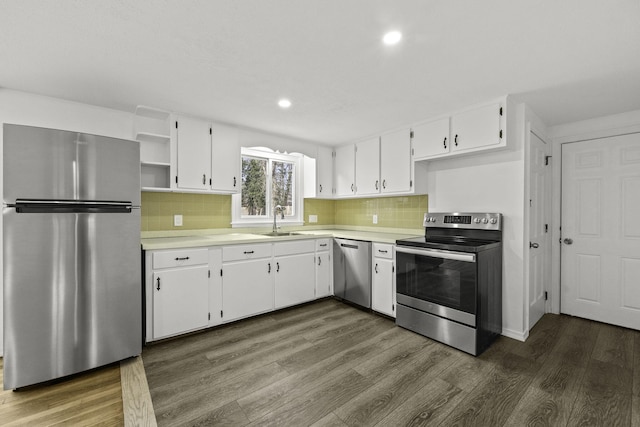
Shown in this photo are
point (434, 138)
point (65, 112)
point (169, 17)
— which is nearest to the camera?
point (169, 17)

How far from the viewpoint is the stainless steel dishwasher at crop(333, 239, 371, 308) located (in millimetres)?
3332

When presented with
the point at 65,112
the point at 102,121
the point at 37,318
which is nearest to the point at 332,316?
the point at 37,318

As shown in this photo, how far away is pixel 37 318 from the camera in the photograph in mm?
1923

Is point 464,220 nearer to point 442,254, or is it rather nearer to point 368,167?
point 442,254

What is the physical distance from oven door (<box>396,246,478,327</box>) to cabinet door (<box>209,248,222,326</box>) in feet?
5.90

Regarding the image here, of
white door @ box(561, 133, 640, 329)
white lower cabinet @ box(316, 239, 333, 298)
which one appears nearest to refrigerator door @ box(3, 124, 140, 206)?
white lower cabinet @ box(316, 239, 333, 298)

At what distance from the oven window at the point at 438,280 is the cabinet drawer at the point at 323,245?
1.03 m

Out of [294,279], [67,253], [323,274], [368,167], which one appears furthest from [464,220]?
[67,253]

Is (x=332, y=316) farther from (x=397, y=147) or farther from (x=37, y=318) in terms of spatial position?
(x=37, y=318)

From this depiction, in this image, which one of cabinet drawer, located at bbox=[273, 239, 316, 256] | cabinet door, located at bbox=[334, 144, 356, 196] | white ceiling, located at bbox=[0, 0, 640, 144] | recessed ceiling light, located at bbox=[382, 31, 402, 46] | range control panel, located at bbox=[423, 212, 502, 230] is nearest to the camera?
white ceiling, located at bbox=[0, 0, 640, 144]

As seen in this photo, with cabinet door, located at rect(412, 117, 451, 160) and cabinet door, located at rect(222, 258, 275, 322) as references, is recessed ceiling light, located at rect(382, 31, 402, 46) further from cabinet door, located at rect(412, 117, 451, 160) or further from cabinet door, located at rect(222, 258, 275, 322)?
cabinet door, located at rect(222, 258, 275, 322)

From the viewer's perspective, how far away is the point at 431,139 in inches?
119

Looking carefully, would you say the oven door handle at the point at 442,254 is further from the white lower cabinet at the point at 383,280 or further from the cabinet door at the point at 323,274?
the cabinet door at the point at 323,274

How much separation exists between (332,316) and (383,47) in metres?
2.62
